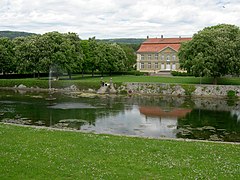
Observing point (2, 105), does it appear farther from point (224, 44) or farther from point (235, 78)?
point (235, 78)

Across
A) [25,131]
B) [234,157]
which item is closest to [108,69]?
[25,131]

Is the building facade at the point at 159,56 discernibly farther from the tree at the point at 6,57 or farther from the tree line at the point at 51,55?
the tree at the point at 6,57

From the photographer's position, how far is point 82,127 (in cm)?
2525

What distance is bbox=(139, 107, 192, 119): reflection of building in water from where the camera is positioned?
1264 inches

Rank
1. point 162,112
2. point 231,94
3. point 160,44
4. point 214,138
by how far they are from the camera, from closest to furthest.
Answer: point 214,138, point 162,112, point 231,94, point 160,44

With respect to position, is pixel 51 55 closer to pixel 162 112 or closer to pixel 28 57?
pixel 28 57

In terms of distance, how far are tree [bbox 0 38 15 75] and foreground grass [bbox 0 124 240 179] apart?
48.2 m

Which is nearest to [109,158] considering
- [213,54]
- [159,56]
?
[213,54]

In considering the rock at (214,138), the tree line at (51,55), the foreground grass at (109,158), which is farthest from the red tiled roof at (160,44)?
the foreground grass at (109,158)

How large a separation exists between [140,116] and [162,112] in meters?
3.62

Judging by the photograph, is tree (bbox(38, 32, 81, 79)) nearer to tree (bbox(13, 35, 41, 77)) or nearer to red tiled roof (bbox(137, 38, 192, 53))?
tree (bbox(13, 35, 41, 77))

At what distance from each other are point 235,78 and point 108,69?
91.5 feet

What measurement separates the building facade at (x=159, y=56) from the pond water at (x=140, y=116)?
47.5m

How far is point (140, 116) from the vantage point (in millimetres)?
31203
